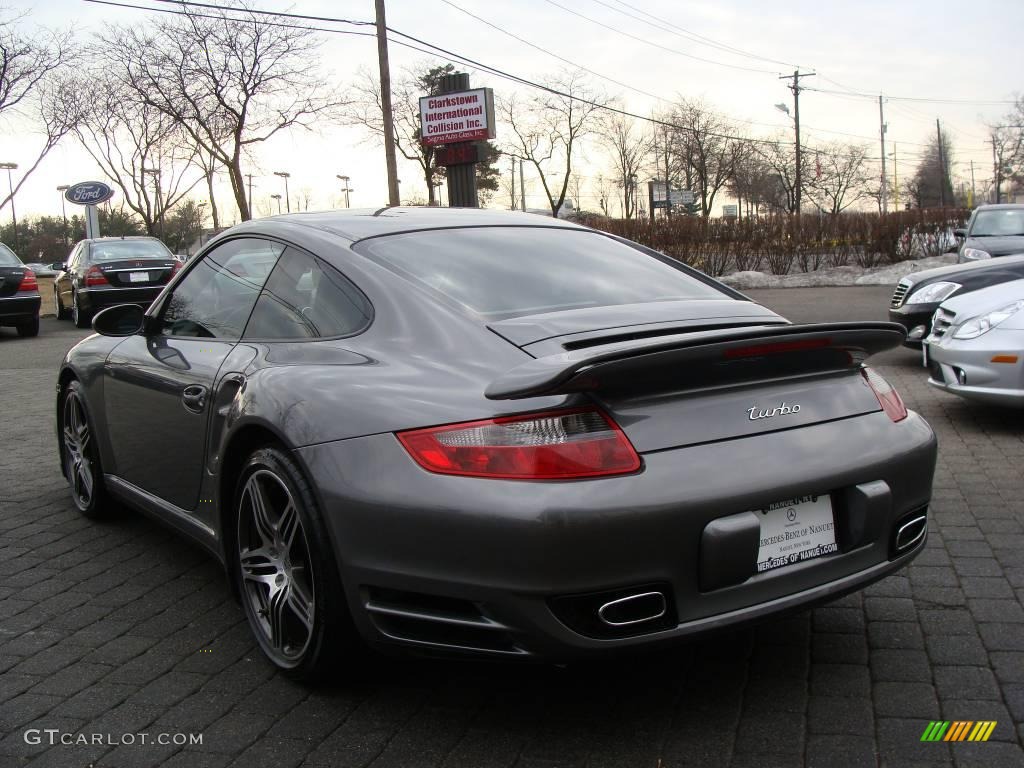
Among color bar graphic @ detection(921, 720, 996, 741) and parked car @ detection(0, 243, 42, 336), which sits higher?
parked car @ detection(0, 243, 42, 336)

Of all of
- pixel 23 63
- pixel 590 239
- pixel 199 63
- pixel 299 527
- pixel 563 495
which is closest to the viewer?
pixel 563 495

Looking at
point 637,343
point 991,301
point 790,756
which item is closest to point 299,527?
point 637,343

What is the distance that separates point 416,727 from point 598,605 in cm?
70

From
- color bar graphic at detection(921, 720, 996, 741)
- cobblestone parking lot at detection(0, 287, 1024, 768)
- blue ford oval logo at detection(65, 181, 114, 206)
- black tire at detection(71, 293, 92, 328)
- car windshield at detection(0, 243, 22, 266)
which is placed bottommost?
color bar graphic at detection(921, 720, 996, 741)

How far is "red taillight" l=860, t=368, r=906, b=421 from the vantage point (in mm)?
2865

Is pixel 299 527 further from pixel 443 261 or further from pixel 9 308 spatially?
pixel 9 308

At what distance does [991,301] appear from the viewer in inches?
249

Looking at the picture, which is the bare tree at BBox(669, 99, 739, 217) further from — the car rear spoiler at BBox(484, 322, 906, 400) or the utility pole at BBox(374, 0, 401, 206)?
the car rear spoiler at BBox(484, 322, 906, 400)

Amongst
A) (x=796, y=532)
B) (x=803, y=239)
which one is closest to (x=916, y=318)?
(x=796, y=532)

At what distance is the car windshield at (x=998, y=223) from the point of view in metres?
14.4

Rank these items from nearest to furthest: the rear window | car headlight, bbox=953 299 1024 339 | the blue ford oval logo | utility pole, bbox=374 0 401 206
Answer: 1. the rear window
2. car headlight, bbox=953 299 1024 339
3. utility pole, bbox=374 0 401 206
4. the blue ford oval logo

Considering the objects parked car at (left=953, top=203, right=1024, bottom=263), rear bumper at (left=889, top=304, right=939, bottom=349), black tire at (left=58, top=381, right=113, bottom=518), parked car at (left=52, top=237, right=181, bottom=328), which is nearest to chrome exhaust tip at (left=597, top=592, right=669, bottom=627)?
black tire at (left=58, top=381, right=113, bottom=518)

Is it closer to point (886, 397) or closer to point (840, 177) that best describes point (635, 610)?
point (886, 397)

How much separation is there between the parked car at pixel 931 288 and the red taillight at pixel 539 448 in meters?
6.77
